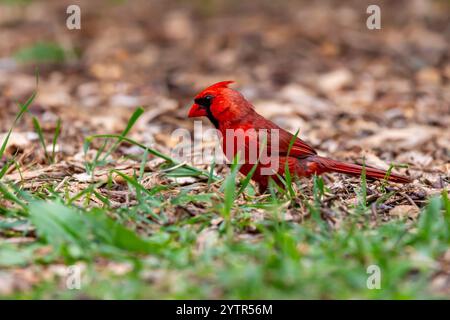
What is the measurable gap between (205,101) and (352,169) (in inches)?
39.3

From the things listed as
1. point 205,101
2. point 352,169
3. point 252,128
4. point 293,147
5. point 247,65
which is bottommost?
point 352,169

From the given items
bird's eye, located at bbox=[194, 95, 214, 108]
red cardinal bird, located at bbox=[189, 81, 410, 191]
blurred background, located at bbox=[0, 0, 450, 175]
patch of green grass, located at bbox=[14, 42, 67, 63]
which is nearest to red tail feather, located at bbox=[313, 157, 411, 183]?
red cardinal bird, located at bbox=[189, 81, 410, 191]

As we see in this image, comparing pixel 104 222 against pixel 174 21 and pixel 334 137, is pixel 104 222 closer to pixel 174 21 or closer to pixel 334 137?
pixel 334 137

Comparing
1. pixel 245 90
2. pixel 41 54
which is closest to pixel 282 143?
pixel 245 90

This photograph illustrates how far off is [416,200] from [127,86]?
383 cm

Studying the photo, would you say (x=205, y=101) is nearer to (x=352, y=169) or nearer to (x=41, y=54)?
(x=352, y=169)

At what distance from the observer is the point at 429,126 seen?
6.02 meters

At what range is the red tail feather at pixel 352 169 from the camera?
4164 mm

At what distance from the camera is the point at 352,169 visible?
4.29 m

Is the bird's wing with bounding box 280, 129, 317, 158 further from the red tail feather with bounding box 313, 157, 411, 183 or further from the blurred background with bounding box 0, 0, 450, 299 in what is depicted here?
the blurred background with bounding box 0, 0, 450, 299

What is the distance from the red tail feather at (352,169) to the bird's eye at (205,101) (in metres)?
0.74

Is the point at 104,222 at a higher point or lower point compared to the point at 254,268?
higher

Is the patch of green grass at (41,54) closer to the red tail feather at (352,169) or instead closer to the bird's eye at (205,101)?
the bird's eye at (205,101)
